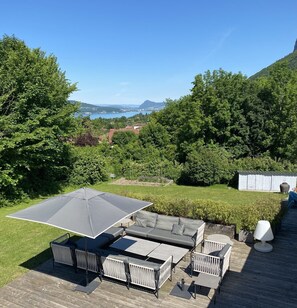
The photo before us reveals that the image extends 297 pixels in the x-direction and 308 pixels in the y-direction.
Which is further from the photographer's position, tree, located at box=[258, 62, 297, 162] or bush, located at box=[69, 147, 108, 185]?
tree, located at box=[258, 62, 297, 162]

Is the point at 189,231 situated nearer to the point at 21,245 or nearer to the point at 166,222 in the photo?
the point at 166,222

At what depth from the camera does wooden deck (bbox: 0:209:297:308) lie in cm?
648

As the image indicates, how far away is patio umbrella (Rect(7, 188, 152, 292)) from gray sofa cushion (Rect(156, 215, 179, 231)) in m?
2.16

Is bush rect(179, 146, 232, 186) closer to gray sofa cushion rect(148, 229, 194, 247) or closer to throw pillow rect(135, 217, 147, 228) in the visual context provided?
throw pillow rect(135, 217, 147, 228)

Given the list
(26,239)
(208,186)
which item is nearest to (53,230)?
(26,239)

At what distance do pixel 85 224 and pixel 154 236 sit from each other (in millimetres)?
3308

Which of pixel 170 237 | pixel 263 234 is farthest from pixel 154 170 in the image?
pixel 263 234

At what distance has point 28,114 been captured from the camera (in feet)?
54.1

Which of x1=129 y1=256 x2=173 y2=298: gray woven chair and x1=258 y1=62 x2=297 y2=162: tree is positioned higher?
x1=258 y1=62 x2=297 y2=162: tree

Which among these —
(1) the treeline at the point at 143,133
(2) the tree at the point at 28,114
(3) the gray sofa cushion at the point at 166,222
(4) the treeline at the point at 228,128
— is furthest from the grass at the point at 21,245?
(4) the treeline at the point at 228,128

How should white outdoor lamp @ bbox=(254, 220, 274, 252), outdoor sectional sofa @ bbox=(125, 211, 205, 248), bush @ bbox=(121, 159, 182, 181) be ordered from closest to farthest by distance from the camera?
1. white outdoor lamp @ bbox=(254, 220, 274, 252)
2. outdoor sectional sofa @ bbox=(125, 211, 205, 248)
3. bush @ bbox=(121, 159, 182, 181)

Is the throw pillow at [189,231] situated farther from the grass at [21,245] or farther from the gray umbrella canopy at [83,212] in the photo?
the grass at [21,245]

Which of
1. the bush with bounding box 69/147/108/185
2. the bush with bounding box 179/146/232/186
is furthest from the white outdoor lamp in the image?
the bush with bounding box 69/147/108/185

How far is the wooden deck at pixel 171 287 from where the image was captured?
6.48 meters
